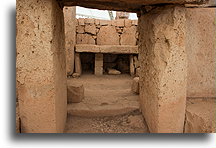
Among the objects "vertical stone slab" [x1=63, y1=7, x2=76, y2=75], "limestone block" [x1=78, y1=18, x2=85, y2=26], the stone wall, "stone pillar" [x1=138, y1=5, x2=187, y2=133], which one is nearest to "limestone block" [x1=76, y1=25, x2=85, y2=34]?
the stone wall

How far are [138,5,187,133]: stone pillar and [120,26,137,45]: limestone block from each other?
13.2ft

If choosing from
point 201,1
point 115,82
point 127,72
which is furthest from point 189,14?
point 127,72

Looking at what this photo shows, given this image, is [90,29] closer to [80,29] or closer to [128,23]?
[80,29]

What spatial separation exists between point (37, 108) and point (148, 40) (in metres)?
1.61

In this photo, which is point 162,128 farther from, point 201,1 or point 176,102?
point 201,1

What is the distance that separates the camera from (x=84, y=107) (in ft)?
9.06

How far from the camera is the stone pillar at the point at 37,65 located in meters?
1.69

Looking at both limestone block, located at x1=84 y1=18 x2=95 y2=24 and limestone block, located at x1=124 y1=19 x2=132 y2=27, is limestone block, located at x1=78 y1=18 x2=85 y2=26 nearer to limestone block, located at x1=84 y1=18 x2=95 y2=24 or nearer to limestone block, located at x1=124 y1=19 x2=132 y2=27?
limestone block, located at x1=84 y1=18 x2=95 y2=24

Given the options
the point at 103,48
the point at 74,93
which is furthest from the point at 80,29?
the point at 74,93

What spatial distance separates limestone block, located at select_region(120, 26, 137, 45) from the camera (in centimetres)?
622

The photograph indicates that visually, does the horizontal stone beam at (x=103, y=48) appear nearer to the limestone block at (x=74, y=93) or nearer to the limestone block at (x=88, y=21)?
the limestone block at (x=88, y=21)

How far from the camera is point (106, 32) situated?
6176 mm

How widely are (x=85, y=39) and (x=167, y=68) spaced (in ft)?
14.8

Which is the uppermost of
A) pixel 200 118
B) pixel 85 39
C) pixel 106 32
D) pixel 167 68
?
pixel 106 32
